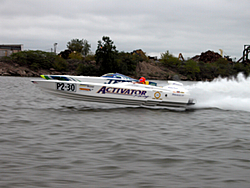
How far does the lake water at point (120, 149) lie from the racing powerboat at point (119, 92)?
0.93 m

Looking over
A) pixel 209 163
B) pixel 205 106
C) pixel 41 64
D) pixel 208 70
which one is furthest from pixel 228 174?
pixel 208 70

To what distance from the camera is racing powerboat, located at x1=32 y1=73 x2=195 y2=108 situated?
1064 cm

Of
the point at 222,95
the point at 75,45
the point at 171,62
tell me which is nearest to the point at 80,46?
the point at 75,45

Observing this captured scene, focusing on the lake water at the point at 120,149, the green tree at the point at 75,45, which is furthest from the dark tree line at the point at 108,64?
the lake water at the point at 120,149

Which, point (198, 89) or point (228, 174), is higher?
point (198, 89)

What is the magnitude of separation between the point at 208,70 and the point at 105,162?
242 ft

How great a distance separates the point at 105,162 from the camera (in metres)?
4.90

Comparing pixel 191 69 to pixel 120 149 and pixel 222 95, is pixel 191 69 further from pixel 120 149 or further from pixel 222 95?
pixel 120 149

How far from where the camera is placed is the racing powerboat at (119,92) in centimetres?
1064

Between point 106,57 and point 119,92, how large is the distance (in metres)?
42.4

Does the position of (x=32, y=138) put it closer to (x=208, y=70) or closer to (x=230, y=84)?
(x=230, y=84)

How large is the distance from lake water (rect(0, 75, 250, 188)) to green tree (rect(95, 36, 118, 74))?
42.6 m

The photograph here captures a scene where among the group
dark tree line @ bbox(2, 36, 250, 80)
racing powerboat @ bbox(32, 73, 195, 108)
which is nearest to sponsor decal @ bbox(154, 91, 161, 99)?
racing powerboat @ bbox(32, 73, 195, 108)

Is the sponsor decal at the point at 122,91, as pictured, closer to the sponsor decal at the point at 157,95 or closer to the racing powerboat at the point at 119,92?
the racing powerboat at the point at 119,92
